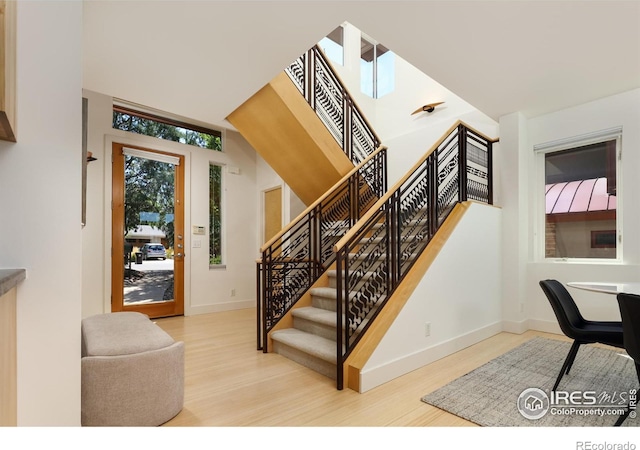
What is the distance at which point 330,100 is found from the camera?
14.4 feet

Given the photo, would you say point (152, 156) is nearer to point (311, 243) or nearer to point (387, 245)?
point (311, 243)

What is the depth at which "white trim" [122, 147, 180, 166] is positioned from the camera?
461cm

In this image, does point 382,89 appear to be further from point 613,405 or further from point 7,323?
point 7,323

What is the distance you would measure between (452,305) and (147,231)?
14.1 ft

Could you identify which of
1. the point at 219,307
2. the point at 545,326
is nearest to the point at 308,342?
the point at 219,307

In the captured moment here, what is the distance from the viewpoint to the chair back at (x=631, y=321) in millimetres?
1626

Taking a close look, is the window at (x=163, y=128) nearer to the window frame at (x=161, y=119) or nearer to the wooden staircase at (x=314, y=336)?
the window frame at (x=161, y=119)

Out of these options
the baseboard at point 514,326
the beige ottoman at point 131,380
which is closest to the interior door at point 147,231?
the beige ottoman at point 131,380

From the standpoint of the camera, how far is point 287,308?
357 cm

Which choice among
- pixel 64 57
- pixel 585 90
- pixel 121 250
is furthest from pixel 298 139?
pixel 585 90

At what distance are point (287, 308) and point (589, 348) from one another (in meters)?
3.19

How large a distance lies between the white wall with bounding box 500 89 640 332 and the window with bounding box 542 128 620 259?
119mm

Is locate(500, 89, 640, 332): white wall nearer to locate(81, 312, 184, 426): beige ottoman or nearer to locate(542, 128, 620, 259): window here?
locate(542, 128, 620, 259): window

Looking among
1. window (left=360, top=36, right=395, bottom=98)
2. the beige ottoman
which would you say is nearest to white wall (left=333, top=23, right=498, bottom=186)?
window (left=360, top=36, right=395, bottom=98)
